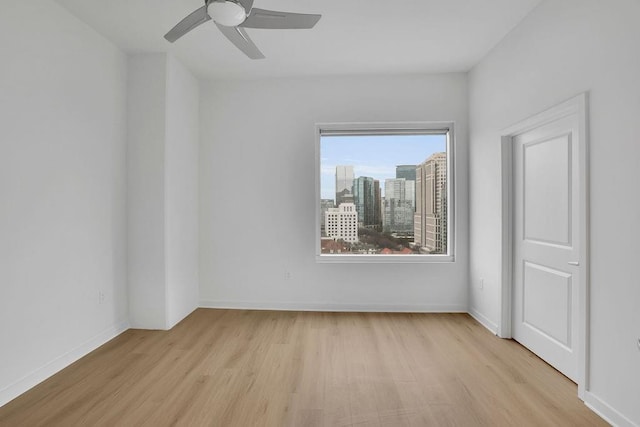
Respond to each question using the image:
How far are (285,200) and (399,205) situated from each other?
1416 mm

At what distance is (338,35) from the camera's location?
2.85 metres

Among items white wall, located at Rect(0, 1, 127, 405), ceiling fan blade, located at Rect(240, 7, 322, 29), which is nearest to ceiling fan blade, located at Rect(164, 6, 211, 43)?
ceiling fan blade, located at Rect(240, 7, 322, 29)

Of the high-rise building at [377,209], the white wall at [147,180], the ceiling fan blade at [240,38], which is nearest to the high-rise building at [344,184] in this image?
the high-rise building at [377,209]

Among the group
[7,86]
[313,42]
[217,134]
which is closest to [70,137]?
[7,86]


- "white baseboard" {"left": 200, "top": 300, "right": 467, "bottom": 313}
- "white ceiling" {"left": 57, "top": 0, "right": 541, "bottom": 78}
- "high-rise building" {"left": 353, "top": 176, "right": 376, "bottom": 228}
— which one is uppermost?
"white ceiling" {"left": 57, "top": 0, "right": 541, "bottom": 78}

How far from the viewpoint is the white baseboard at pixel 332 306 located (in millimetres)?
3732

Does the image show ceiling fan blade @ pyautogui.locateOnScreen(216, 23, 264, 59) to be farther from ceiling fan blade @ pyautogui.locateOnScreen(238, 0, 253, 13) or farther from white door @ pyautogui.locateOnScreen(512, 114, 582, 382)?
white door @ pyautogui.locateOnScreen(512, 114, 582, 382)

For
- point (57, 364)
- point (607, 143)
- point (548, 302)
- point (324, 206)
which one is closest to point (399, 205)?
point (324, 206)

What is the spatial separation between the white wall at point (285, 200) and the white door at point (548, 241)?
2.87ft

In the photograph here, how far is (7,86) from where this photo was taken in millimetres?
2053

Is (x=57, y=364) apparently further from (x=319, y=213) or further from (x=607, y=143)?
(x=607, y=143)

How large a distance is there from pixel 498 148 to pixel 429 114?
967 mm

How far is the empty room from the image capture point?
1921 millimetres

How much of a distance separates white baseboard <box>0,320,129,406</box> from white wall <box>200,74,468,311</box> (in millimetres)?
1061
